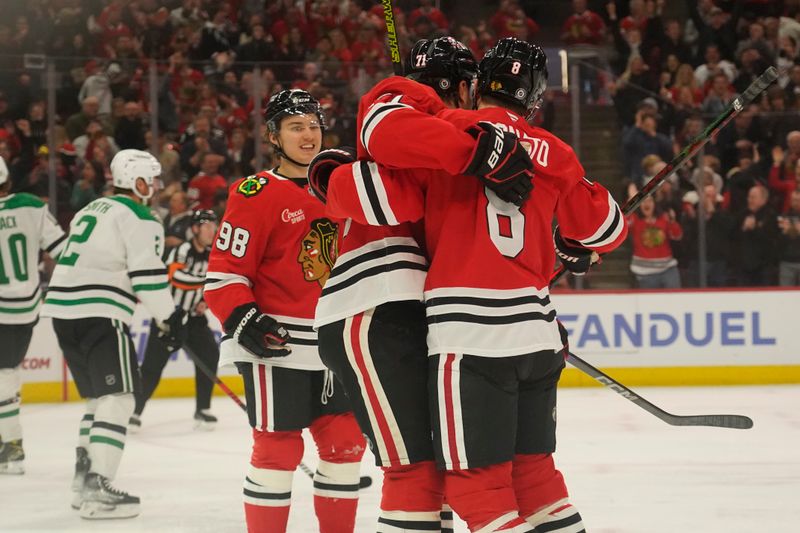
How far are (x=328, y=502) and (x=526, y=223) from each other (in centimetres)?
121

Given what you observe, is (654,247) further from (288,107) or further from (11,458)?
(288,107)

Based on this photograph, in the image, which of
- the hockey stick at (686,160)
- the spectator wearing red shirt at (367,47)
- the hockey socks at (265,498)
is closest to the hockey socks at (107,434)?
the hockey socks at (265,498)

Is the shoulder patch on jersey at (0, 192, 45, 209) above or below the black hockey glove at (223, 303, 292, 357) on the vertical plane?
above

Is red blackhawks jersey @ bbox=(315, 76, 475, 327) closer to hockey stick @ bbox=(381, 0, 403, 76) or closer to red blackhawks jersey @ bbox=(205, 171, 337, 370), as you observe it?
hockey stick @ bbox=(381, 0, 403, 76)

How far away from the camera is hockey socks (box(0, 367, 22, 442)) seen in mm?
4965

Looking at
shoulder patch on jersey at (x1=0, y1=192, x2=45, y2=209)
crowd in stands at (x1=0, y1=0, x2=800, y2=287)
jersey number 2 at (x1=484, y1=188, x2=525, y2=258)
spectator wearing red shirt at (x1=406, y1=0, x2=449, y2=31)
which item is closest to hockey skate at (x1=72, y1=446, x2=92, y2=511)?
shoulder patch on jersey at (x1=0, y1=192, x2=45, y2=209)

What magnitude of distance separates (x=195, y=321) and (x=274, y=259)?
332cm

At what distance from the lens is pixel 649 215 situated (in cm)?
763

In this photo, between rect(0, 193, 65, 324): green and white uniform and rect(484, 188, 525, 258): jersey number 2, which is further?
rect(0, 193, 65, 324): green and white uniform

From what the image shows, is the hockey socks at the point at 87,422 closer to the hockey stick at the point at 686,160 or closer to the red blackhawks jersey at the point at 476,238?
the hockey stick at the point at 686,160

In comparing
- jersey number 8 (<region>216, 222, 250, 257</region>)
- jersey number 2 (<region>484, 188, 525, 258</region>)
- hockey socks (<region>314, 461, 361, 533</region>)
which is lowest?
hockey socks (<region>314, 461, 361, 533</region>)

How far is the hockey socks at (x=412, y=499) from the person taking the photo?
2.15 meters

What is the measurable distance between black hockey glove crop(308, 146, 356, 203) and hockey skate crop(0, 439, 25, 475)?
3.16 metres

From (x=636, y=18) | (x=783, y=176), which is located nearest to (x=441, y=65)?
(x=783, y=176)
